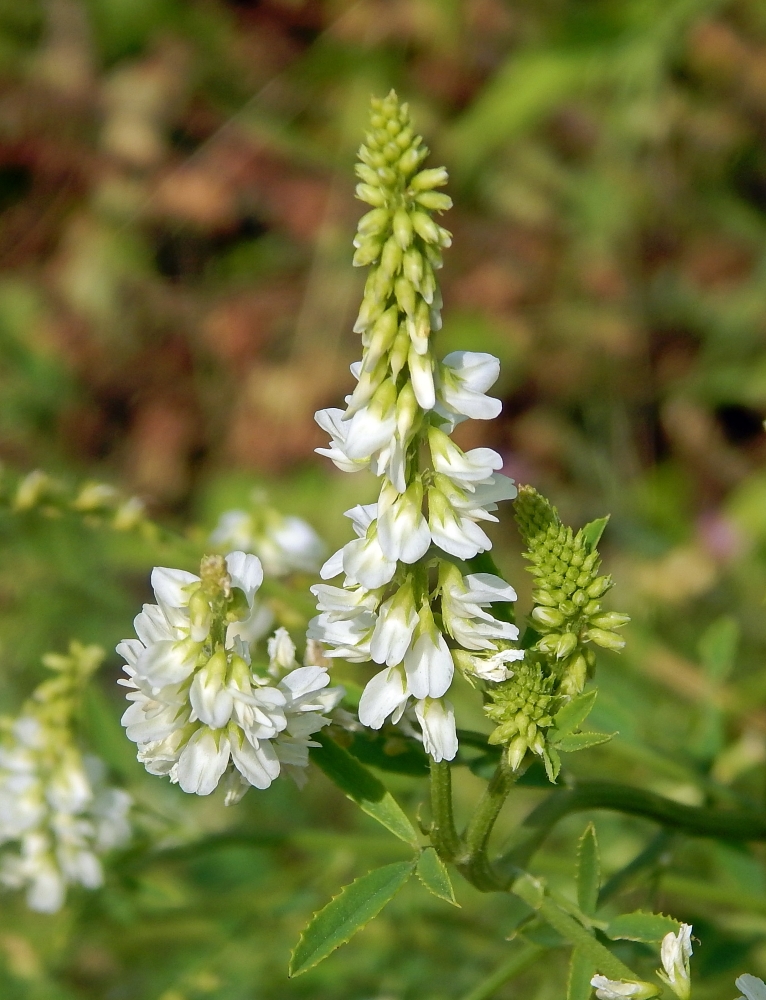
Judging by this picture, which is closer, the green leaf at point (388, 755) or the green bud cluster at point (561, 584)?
the green bud cluster at point (561, 584)

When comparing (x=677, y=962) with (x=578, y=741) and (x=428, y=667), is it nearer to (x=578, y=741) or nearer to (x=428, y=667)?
(x=578, y=741)

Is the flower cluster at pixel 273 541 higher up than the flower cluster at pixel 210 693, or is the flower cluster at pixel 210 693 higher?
the flower cluster at pixel 273 541

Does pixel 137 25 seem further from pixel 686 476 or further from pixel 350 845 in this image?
pixel 350 845

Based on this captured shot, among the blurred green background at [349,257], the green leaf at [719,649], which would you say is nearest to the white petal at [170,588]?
the green leaf at [719,649]

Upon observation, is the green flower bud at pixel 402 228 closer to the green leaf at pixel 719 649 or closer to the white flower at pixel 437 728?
the white flower at pixel 437 728

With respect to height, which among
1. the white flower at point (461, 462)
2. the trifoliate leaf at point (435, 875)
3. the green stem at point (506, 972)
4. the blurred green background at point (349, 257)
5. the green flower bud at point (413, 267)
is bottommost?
the green stem at point (506, 972)

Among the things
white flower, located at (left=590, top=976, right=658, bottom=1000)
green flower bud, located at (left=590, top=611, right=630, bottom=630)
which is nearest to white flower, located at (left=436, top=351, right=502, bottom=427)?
green flower bud, located at (left=590, top=611, right=630, bottom=630)

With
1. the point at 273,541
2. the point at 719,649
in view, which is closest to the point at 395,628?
the point at 273,541

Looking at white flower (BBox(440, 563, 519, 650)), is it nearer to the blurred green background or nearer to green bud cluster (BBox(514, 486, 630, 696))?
green bud cluster (BBox(514, 486, 630, 696))

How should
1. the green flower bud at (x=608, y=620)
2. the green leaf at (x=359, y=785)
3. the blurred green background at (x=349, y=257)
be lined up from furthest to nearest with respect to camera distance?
the blurred green background at (x=349, y=257)
the green leaf at (x=359, y=785)
the green flower bud at (x=608, y=620)
